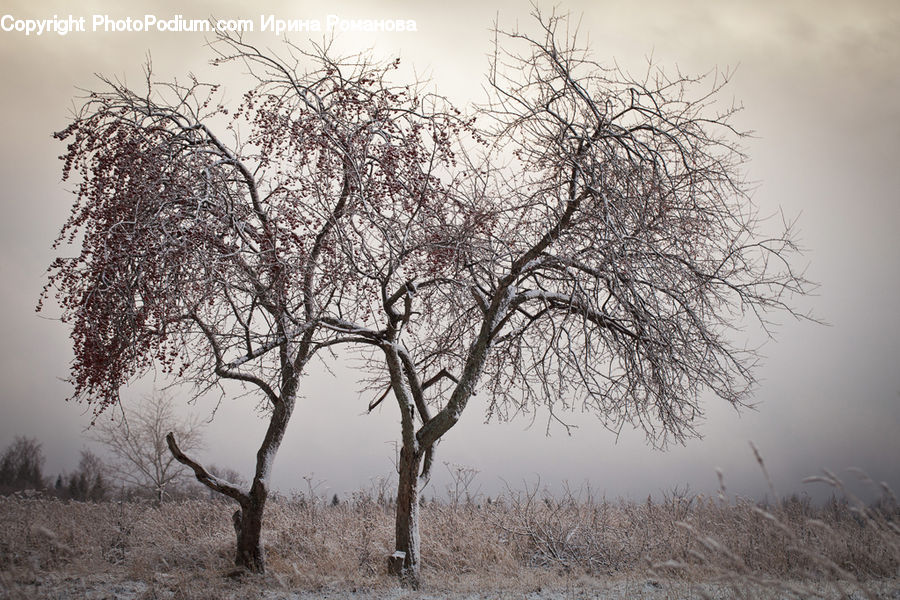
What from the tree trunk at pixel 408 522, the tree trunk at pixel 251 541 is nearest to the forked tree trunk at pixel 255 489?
the tree trunk at pixel 251 541

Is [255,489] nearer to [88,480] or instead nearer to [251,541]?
[251,541]

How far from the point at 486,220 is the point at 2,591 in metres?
6.09

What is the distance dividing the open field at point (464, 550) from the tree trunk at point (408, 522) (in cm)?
25

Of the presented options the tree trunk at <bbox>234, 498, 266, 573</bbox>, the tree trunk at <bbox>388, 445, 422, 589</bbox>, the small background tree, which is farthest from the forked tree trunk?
the small background tree

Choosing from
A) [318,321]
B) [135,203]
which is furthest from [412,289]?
[135,203]

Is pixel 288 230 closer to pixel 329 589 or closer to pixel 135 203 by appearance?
pixel 135 203

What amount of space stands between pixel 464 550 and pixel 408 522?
67.4 inches

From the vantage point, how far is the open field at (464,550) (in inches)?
284

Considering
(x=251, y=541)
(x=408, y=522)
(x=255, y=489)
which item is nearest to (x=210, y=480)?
(x=255, y=489)

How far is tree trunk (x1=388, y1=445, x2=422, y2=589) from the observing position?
25.2 feet

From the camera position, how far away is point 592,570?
8.84 m

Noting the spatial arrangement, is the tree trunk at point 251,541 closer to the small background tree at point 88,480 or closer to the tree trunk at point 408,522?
the tree trunk at point 408,522

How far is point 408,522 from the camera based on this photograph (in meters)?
7.87

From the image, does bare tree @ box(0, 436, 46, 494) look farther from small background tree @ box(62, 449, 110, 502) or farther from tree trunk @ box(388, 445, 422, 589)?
tree trunk @ box(388, 445, 422, 589)
